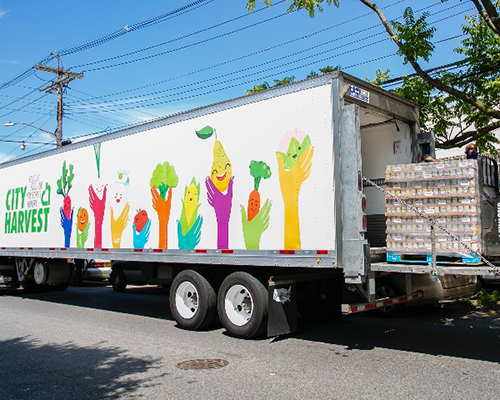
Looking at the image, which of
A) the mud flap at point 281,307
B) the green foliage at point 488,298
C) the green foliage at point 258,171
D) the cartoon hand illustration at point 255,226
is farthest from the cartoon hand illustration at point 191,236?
the green foliage at point 488,298

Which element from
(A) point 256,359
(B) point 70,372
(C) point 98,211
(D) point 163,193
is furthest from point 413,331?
(C) point 98,211

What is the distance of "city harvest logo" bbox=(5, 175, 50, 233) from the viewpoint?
12.6 m

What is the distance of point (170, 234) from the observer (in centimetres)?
916

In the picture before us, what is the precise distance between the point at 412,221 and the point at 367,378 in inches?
79.7

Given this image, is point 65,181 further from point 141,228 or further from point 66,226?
point 141,228

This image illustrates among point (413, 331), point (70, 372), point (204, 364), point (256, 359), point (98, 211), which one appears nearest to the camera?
point (70, 372)

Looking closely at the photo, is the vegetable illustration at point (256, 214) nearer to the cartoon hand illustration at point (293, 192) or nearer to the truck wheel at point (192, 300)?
the cartoon hand illustration at point (293, 192)

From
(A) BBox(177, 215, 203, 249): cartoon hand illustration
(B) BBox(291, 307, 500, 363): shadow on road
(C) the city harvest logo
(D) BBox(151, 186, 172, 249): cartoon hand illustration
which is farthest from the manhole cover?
(C) the city harvest logo

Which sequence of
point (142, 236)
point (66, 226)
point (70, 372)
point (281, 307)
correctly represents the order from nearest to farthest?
1. point (70, 372)
2. point (281, 307)
3. point (142, 236)
4. point (66, 226)

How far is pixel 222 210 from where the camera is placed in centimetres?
830

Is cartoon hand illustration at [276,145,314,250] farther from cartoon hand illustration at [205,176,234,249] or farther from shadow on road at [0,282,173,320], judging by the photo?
shadow on road at [0,282,173,320]

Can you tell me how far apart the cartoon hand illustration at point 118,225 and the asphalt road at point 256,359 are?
156 cm

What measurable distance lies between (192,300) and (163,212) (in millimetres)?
1644

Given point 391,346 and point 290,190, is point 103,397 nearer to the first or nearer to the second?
point 290,190
